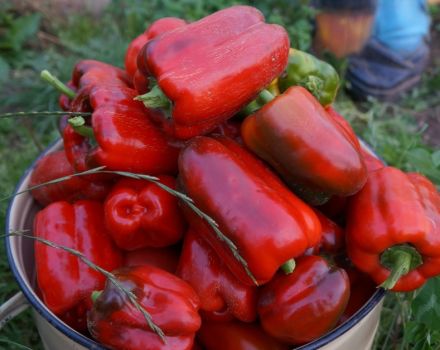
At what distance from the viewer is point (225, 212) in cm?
117

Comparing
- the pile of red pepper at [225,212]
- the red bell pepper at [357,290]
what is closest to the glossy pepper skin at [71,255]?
the pile of red pepper at [225,212]

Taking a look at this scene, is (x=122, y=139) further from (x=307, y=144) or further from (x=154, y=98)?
(x=307, y=144)

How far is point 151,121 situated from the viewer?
134cm

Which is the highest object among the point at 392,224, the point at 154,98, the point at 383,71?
the point at 154,98

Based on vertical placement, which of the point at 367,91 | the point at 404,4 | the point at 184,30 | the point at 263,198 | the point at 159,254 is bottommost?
the point at 367,91

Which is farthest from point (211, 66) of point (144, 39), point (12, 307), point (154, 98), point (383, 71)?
point (383, 71)

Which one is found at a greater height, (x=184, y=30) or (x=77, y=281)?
(x=184, y=30)

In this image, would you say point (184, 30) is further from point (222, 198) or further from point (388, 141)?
point (388, 141)

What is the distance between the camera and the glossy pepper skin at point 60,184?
142 centimetres

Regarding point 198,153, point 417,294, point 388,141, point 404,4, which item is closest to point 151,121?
point 198,153

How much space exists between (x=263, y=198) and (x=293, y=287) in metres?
0.18

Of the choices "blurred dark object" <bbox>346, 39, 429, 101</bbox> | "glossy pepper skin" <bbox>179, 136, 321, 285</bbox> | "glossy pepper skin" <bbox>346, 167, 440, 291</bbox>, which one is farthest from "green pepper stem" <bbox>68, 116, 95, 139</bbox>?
"blurred dark object" <bbox>346, 39, 429, 101</bbox>

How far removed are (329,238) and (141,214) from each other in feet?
1.31

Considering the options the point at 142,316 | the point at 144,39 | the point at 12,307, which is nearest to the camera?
the point at 142,316
